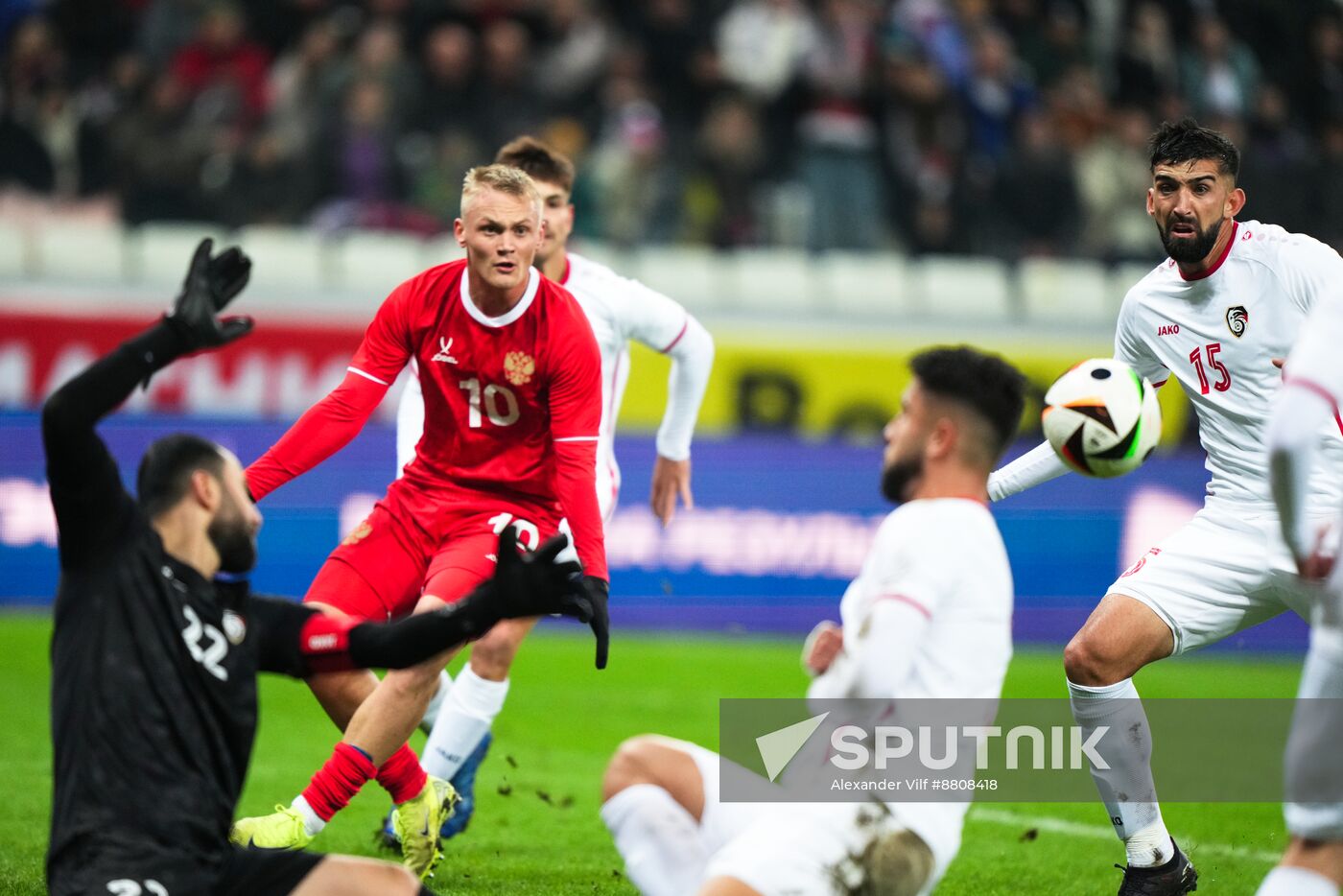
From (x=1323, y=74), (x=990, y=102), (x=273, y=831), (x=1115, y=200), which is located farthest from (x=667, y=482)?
(x=1323, y=74)

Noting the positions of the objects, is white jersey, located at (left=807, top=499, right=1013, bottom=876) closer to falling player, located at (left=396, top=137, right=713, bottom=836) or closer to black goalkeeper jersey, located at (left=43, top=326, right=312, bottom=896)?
black goalkeeper jersey, located at (left=43, top=326, right=312, bottom=896)

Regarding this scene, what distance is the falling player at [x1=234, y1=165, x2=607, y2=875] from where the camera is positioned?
19.7 ft

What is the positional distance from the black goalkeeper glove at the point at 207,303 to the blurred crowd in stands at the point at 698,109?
11.1m

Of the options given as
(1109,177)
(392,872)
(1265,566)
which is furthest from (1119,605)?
(1109,177)

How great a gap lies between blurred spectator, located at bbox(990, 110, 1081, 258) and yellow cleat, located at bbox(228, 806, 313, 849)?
13304 millimetres

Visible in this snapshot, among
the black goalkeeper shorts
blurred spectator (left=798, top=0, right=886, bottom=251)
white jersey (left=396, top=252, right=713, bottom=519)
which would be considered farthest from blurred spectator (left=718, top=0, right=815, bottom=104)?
the black goalkeeper shorts

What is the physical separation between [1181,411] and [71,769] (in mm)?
14545

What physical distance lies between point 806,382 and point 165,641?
12.2m

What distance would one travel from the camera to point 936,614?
3973 millimetres

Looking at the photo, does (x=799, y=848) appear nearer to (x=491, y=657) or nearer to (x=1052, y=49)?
(x=491, y=657)

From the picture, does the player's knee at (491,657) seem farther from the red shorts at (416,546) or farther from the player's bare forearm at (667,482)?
the player's bare forearm at (667,482)

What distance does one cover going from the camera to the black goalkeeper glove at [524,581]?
13.9ft

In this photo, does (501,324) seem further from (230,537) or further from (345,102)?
(345,102)

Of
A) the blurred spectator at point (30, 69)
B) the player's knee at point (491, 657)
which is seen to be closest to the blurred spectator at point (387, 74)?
the blurred spectator at point (30, 69)
